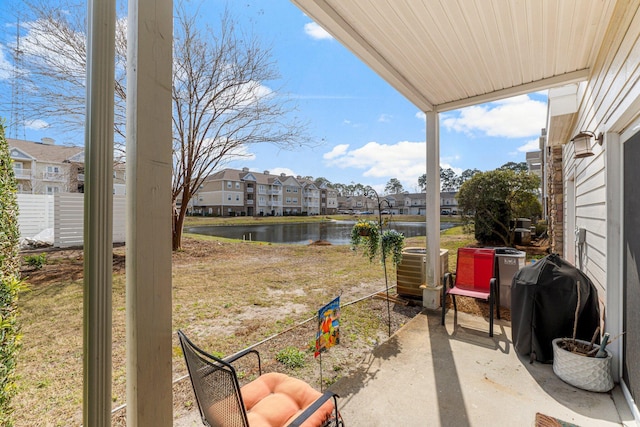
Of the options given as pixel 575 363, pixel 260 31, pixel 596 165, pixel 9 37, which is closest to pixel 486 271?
pixel 575 363

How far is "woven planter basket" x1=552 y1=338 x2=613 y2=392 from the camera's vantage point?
2.16m

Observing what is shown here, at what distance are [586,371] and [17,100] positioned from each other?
3808mm

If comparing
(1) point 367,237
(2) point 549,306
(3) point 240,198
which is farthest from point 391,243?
(3) point 240,198

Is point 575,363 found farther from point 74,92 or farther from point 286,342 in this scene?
point 74,92

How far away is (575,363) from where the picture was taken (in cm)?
223

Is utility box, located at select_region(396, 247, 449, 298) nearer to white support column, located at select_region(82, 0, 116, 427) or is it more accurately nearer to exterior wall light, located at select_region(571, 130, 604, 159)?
exterior wall light, located at select_region(571, 130, 604, 159)

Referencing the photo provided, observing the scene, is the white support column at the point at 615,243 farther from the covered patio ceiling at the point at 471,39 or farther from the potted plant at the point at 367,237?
the potted plant at the point at 367,237

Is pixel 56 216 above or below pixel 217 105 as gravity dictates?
below

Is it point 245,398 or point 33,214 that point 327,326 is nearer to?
point 245,398

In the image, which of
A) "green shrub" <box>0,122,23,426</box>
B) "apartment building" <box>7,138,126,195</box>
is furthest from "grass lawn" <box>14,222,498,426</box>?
"apartment building" <box>7,138,126,195</box>

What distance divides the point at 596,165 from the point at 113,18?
13.1ft

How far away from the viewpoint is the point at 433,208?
12.9 ft

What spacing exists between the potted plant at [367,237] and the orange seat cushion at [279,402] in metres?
2.03

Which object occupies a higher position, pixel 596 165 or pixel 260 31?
pixel 260 31
